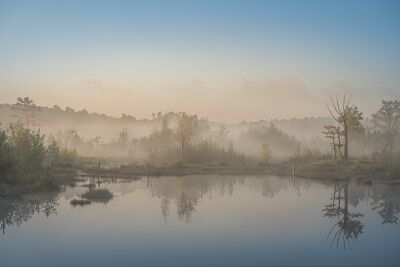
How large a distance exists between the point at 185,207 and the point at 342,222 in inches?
427

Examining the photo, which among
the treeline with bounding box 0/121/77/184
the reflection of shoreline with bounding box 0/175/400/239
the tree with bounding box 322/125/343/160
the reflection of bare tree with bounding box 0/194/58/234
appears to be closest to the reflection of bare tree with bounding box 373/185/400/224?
the reflection of shoreline with bounding box 0/175/400/239

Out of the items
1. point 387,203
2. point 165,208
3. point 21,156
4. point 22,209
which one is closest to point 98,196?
point 165,208

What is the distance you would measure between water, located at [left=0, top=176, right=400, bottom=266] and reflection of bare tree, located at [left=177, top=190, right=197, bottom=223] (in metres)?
0.07

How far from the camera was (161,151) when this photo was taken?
75.9 metres

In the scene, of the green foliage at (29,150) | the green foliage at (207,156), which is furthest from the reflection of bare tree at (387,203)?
the green foliage at (29,150)

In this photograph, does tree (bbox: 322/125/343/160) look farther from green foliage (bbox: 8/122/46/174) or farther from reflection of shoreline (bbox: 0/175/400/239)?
green foliage (bbox: 8/122/46/174)

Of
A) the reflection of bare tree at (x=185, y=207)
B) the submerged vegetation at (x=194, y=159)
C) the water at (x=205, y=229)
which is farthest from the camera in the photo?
the submerged vegetation at (x=194, y=159)

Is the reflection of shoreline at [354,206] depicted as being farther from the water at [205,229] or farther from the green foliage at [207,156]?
the green foliage at [207,156]

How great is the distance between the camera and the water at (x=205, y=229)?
16.7 m

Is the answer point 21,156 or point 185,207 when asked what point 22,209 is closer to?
point 185,207

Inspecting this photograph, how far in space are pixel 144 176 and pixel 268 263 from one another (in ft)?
124

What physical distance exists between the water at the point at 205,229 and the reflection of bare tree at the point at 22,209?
0.19 ft

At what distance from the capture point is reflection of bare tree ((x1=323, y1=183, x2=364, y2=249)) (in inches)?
820

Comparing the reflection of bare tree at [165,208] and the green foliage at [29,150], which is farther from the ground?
the green foliage at [29,150]
